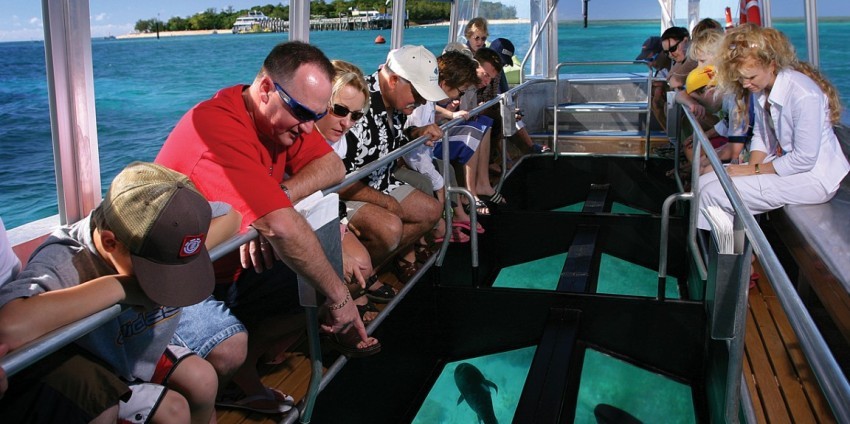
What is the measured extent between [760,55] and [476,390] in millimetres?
2154

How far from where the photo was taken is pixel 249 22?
193 inches

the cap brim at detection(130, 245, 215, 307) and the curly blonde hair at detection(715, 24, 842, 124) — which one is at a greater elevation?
the curly blonde hair at detection(715, 24, 842, 124)

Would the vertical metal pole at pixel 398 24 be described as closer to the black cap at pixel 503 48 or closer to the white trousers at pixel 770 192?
the black cap at pixel 503 48

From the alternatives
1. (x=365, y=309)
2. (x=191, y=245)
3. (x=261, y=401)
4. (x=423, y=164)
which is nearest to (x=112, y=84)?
(x=423, y=164)

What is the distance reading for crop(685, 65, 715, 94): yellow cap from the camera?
480 centimetres

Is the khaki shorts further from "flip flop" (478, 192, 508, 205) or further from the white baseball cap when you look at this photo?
"flip flop" (478, 192, 508, 205)

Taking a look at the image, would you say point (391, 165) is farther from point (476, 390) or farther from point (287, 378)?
point (287, 378)

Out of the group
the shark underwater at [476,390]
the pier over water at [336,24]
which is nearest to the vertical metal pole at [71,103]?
the pier over water at [336,24]

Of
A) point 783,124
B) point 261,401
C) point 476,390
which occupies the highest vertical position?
point 783,124

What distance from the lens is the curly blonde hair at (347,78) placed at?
278cm

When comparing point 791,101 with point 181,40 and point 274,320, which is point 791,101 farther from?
point 181,40

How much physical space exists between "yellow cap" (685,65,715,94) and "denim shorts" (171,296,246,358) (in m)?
3.90

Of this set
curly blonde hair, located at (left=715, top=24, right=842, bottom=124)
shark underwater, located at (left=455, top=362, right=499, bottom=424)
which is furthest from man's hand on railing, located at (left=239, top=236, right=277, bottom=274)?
curly blonde hair, located at (left=715, top=24, right=842, bottom=124)

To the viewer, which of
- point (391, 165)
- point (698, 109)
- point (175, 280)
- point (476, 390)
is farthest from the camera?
point (698, 109)
